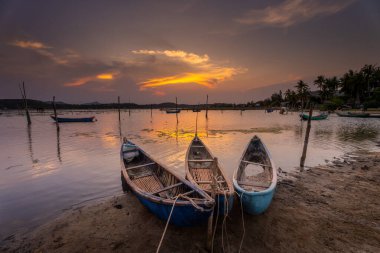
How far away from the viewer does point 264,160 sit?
1140 cm

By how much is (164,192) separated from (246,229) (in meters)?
3.07

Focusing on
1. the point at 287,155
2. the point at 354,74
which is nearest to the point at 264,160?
the point at 287,155

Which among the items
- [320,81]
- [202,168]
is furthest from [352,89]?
[202,168]

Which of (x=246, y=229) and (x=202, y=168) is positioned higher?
(x=202, y=168)

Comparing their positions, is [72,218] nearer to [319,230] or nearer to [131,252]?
[131,252]

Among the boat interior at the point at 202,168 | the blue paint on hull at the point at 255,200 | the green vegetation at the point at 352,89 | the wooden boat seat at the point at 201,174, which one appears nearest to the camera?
the blue paint on hull at the point at 255,200

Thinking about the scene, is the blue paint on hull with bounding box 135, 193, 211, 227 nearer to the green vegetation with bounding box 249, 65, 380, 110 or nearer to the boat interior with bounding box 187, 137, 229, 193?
the boat interior with bounding box 187, 137, 229, 193

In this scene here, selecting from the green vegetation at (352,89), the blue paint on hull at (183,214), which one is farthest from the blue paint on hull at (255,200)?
the green vegetation at (352,89)

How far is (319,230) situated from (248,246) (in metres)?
2.36

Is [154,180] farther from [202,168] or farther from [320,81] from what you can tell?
[320,81]

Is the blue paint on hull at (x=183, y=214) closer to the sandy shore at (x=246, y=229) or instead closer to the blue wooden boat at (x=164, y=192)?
the blue wooden boat at (x=164, y=192)

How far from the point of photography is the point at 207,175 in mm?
9281

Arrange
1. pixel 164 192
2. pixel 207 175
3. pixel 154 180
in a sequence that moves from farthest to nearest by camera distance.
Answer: pixel 207 175 < pixel 154 180 < pixel 164 192

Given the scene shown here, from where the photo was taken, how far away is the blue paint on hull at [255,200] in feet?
20.5
